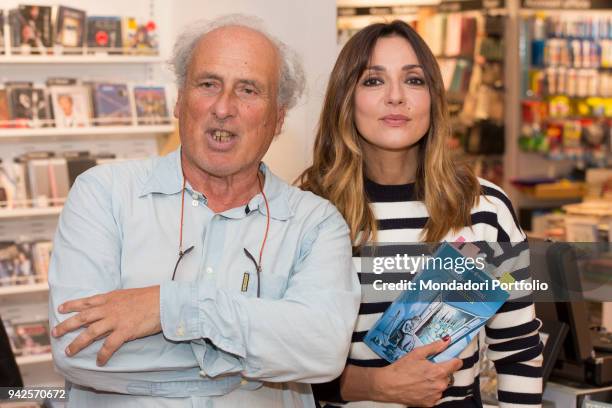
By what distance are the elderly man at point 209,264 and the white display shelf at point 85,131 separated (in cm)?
297

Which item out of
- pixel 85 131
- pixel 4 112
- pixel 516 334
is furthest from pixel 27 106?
pixel 516 334

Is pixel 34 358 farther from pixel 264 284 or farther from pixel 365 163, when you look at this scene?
pixel 264 284

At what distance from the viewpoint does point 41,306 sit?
5.25 m

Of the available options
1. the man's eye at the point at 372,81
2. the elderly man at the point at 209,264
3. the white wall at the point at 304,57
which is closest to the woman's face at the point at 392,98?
the man's eye at the point at 372,81

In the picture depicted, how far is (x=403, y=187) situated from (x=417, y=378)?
0.52 meters

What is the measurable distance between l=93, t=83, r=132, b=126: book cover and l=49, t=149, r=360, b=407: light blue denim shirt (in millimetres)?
3155

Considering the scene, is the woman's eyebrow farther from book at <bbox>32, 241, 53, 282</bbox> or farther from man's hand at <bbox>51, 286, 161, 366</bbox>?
book at <bbox>32, 241, 53, 282</bbox>

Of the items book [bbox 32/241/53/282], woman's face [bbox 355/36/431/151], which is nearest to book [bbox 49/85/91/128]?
book [bbox 32/241/53/282]

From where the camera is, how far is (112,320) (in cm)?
179

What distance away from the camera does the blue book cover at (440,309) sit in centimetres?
206

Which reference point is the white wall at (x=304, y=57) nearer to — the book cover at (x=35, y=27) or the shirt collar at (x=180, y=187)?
the book cover at (x=35, y=27)

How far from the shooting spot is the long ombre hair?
2.30 meters

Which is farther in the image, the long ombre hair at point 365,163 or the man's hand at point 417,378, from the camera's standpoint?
the long ombre hair at point 365,163

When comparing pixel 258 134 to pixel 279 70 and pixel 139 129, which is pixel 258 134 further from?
pixel 139 129
